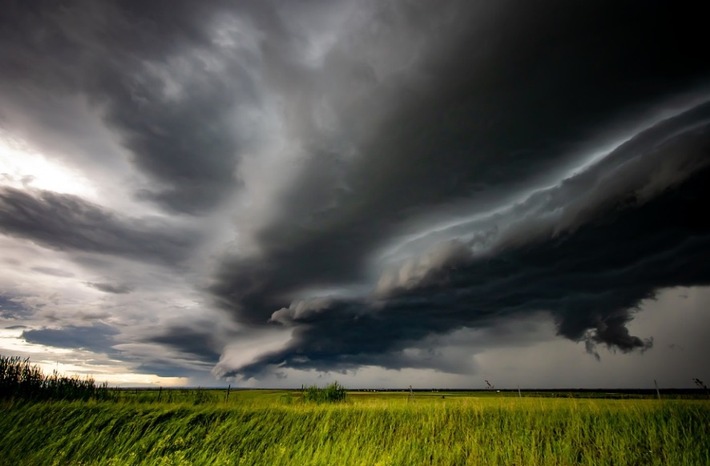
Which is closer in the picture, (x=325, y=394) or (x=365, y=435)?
(x=365, y=435)

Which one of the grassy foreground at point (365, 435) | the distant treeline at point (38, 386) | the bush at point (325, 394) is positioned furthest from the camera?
the bush at point (325, 394)

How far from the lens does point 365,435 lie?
13.7 metres

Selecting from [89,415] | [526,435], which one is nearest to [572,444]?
[526,435]

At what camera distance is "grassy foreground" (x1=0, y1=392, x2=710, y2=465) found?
10.1 metres

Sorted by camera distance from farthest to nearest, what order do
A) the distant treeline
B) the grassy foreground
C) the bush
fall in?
the bush < the distant treeline < the grassy foreground

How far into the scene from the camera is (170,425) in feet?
43.0

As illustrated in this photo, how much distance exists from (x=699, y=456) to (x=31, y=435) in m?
19.2

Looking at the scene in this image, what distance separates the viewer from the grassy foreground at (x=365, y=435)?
10.1m

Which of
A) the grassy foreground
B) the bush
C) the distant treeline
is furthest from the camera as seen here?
the bush

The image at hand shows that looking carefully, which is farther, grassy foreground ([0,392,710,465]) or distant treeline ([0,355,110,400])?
distant treeline ([0,355,110,400])

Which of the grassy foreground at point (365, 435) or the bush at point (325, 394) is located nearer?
the grassy foreground at point (365, 435)

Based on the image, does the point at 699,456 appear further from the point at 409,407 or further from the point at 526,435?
the point at 409,407

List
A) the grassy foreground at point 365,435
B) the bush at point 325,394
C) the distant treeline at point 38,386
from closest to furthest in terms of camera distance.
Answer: the grassy foreground at point 365,435 < the distant treeline at point 38,386 < the bush at point 325,394

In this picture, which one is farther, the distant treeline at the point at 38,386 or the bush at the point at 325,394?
the bush at the point at 325,394
